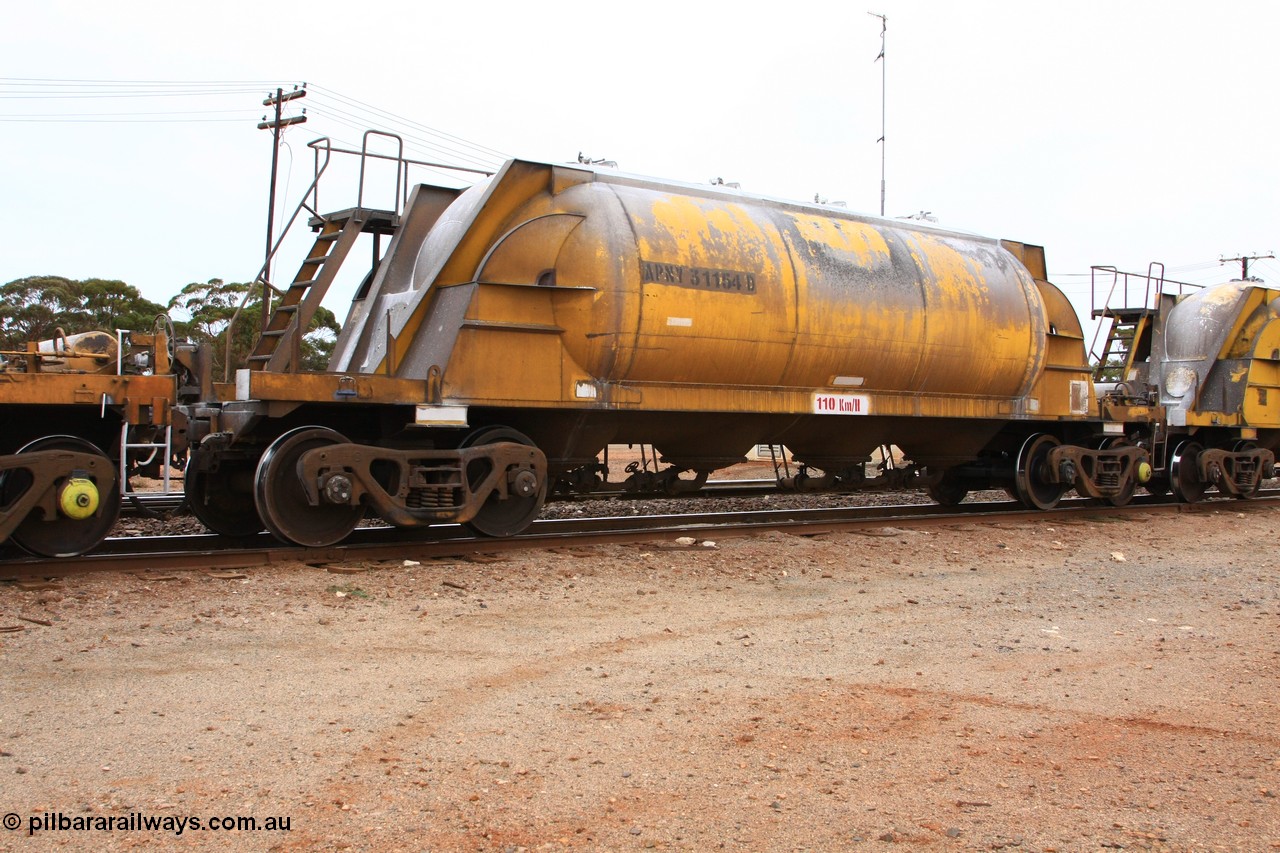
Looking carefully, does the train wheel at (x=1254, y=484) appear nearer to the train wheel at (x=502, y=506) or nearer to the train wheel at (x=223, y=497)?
the train wheel at (x=502, y=506)

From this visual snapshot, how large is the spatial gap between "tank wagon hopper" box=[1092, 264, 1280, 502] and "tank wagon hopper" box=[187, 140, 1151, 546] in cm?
453

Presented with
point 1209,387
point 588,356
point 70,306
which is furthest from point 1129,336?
point 70,306

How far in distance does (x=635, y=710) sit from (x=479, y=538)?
483cm

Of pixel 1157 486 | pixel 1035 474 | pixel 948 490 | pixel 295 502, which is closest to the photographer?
pixel 295 502

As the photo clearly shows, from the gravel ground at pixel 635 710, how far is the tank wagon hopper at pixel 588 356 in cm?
98

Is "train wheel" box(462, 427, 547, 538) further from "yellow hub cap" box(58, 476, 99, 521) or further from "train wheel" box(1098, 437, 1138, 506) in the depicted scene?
"train wheel" box(1098, 437, 1138, 506)

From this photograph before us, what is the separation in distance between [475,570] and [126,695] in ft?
11.9

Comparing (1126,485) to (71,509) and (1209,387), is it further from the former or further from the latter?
(71,509)

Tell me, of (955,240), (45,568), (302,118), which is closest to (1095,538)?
(955,240)

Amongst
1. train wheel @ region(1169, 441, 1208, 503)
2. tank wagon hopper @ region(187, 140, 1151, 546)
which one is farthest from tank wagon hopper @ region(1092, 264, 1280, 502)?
tank wagon hopper @ region(187, 140, 1151, 546)

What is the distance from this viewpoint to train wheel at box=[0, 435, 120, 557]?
7.57 meters

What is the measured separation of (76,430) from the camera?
8461 mm

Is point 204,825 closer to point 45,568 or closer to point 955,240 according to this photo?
point 45,568

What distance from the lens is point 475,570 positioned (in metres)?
8.30
